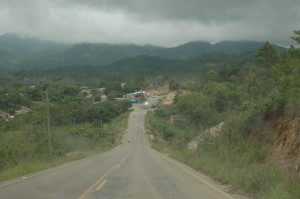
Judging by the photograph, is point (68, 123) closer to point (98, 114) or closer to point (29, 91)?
point (98, 114)

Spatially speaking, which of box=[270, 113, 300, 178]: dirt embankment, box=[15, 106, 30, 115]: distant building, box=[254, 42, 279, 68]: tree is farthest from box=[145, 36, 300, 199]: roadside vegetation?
box=[15, 106, 30, 115]: distant building

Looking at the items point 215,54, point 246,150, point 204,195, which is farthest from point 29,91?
point 215,54

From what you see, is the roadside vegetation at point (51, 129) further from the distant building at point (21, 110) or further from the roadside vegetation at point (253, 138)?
the roadside vegetation at point (253, 138)

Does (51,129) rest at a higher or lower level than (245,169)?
lower

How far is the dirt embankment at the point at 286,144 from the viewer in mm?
14125

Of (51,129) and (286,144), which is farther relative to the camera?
(51,129)

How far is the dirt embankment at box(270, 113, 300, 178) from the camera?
46.3 ft

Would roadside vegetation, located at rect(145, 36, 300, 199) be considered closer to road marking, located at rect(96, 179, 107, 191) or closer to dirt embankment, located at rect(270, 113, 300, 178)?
dirt embankment, located at rect(270, 113, 300, 178)

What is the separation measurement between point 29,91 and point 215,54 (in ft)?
388

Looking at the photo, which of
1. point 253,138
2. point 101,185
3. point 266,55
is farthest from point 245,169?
point 266,55

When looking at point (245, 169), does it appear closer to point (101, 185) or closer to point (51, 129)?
point (101, 185)

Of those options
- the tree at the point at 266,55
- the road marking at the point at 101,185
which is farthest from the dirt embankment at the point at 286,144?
the tree at the point at 266,55

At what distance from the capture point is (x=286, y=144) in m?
15.6

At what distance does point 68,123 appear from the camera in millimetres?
67500
